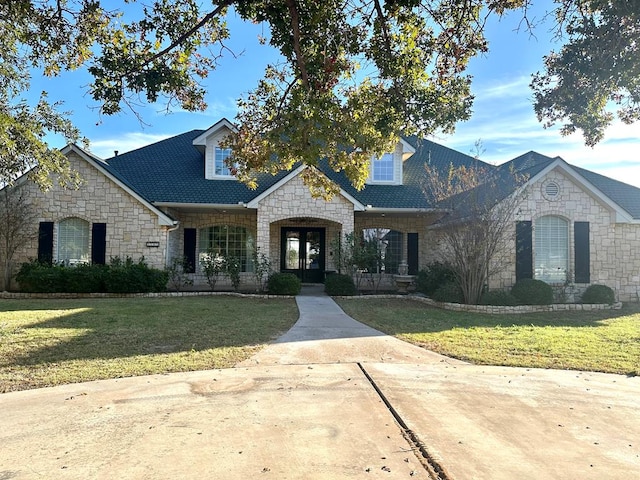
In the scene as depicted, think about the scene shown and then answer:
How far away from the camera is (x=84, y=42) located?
325 inches

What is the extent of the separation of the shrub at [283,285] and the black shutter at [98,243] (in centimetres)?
642

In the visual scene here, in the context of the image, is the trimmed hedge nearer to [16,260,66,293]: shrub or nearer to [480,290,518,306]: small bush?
[16,260,66,293]: shrub

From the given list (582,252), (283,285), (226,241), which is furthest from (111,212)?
(582,252)

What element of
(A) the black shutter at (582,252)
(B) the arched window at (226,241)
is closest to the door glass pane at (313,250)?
(B) the arched window at (226,241)

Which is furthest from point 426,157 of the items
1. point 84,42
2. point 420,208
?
point 84,42

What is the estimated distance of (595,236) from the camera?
49.2 feet

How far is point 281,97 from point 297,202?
6.87 meters

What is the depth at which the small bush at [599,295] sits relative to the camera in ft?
44.8

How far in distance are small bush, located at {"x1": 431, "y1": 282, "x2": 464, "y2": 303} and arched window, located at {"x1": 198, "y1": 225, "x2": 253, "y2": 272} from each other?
331 inches

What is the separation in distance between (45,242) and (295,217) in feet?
30.5

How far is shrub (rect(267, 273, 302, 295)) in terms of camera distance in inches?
586

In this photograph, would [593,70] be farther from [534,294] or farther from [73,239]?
[73,239]

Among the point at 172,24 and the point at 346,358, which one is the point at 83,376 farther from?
the point at 172,24

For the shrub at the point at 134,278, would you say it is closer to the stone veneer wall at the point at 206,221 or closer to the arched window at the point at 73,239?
the arched window at the point at 73,239
